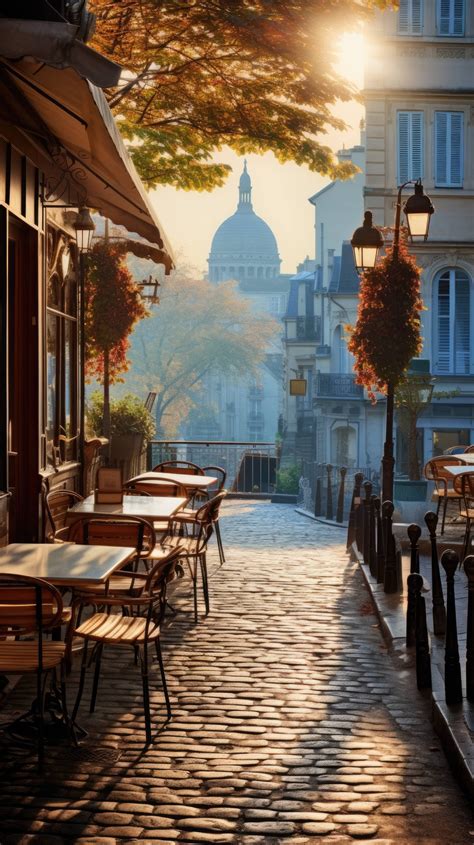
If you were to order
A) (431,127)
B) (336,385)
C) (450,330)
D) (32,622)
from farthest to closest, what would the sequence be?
(336,385) → (450,330) → (431,127) → (32,622)

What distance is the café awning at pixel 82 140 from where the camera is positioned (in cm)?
659

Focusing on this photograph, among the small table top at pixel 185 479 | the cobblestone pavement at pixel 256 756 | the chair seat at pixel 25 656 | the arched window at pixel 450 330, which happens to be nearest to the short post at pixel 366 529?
the small table top at pixel 185 479

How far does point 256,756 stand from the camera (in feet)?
18.6

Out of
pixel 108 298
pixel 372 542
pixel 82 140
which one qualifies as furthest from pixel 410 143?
pixel 82 140

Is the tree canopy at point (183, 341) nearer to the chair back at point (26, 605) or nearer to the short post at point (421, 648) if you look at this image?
the short post at point (421, 648)

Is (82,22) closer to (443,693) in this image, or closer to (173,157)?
(443,693)

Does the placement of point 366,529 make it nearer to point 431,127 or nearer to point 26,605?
point 26,605

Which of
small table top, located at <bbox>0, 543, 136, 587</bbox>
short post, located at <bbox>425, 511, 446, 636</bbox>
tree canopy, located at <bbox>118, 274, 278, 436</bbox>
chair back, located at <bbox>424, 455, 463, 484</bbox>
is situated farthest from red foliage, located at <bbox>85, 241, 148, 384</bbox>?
tree canopy, located at <bbox>118, 274, 278, 436</bbox>

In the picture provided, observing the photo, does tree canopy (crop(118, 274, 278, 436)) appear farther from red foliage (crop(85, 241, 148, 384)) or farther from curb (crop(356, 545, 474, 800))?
curb (crop(356, 545, 474, 800))

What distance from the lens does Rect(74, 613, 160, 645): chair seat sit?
19.9 feet

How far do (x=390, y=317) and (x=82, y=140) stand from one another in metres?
6.40

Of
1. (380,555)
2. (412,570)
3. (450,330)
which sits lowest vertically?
(380,555)

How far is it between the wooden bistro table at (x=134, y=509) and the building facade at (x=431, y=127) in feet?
61.7

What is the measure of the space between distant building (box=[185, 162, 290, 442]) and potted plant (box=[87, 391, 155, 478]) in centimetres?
6143
